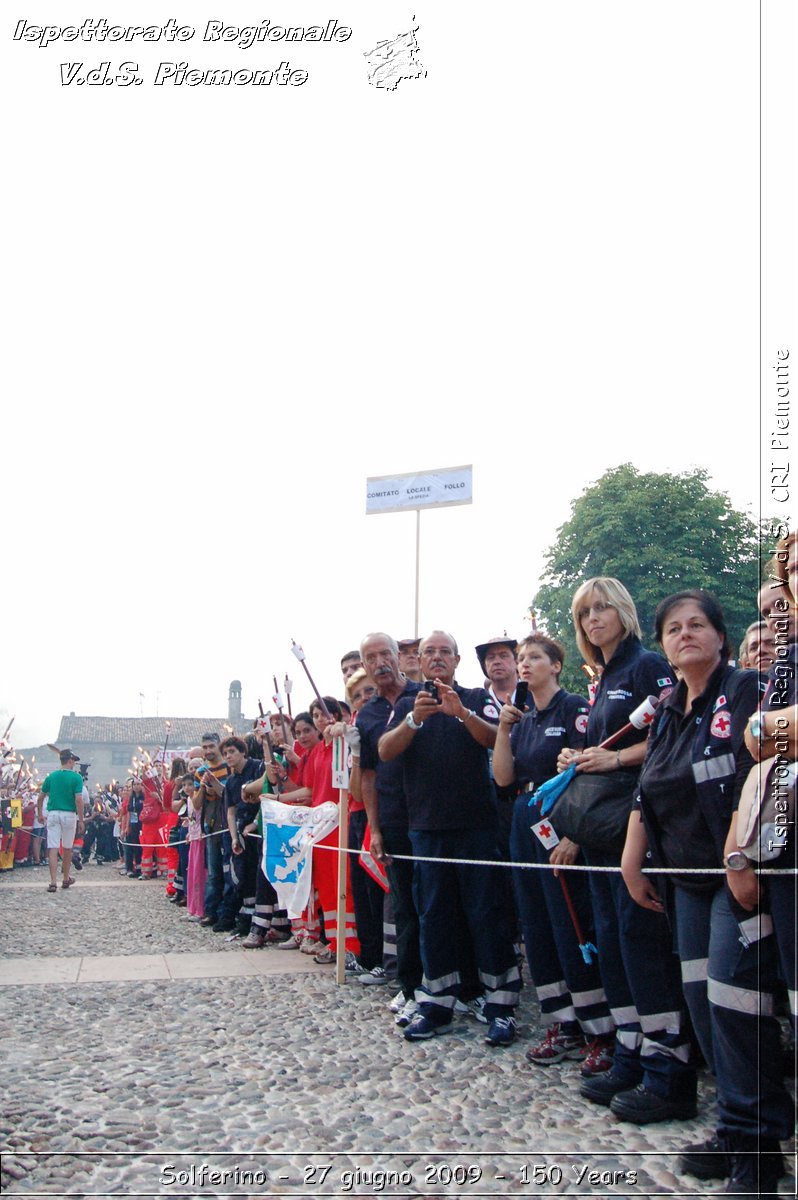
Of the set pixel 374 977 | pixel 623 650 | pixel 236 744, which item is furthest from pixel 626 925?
pixel 236 744

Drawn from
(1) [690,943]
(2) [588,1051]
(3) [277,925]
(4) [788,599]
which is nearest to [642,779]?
(1) [690,943]

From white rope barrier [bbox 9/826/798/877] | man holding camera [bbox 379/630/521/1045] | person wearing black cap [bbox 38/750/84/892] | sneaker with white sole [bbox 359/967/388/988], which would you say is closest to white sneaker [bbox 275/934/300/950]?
white rope barrier [bbox 9/826/798/877]

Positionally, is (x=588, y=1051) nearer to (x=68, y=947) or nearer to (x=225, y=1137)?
(x=225, y=1137)

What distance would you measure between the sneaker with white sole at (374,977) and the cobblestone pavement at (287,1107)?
19cm

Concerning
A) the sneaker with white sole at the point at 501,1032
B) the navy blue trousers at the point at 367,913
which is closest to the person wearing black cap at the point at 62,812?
the navy blue trousers at the point at 367,913

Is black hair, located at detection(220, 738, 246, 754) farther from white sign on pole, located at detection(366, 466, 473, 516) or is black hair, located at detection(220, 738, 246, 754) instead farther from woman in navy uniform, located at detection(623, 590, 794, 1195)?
woman in navy uniform, located at detection(623, 590, 794, 1195)

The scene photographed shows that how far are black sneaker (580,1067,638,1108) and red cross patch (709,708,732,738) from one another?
5.43ft

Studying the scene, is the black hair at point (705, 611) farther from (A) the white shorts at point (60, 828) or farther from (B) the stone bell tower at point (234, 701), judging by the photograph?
(B) the stone bell tower at point (234, 701)

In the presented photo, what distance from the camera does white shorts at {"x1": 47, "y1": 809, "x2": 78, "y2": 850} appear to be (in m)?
15.5

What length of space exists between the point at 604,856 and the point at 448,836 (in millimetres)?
1420

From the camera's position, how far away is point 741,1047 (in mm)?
3189

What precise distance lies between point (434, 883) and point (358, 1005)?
3.89 feet

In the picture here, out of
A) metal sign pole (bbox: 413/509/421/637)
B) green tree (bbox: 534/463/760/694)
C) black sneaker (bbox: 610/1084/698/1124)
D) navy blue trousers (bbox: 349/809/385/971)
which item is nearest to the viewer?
black sneaker (bbox: 610/1084/698/1124)

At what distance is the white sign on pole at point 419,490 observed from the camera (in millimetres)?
11414
